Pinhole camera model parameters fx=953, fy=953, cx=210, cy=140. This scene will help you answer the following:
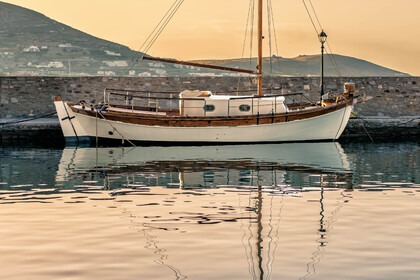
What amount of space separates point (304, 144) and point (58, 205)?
15.5 metres

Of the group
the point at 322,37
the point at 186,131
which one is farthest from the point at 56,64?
the point at 186,131

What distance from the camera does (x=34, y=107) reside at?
3069 centimetres

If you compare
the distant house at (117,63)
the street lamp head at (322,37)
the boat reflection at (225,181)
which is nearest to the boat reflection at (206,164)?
the boat reflection at (225,181)

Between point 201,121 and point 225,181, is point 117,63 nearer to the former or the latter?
point 201,121

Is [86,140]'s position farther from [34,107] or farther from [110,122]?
[34,107]

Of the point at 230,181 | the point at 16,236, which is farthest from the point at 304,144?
the point at 16,236

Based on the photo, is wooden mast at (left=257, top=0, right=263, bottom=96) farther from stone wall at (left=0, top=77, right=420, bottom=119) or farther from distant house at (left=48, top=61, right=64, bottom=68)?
distant house at (left=48, top=61, right=64, bottom=68)

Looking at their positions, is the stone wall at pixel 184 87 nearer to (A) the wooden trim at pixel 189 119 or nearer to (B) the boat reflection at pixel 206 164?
(A) the wooden trim at pixel 189 119

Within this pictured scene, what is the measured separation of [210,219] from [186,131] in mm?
15680

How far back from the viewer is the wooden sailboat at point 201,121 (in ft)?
89.6

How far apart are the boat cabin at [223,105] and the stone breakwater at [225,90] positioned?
374 cm

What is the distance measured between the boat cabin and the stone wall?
374 centimetres

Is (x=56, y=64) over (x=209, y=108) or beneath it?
over

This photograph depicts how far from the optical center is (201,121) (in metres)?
27.2
